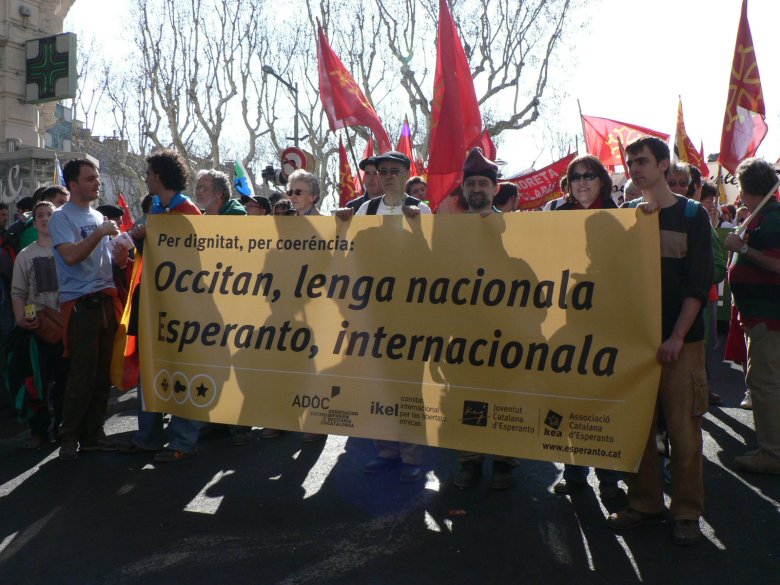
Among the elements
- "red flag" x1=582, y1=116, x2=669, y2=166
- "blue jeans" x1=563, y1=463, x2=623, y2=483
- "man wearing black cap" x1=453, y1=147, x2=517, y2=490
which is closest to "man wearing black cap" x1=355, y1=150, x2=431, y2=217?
"man wearing black cap" x1=453, y1=147, x2=517, y2=490

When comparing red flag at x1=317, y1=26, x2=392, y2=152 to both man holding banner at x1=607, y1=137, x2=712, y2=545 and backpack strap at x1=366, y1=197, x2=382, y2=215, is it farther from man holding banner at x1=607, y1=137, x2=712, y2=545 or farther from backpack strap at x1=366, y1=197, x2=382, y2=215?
man holding banner at x1=607, y1=137, x2=712, y2=545

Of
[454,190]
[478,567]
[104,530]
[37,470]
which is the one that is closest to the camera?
[478,567]

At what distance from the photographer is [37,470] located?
4.99m

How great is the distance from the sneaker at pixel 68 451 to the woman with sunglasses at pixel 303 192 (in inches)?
99.0

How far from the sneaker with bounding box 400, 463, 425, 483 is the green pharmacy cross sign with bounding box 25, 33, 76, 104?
14.2 meters

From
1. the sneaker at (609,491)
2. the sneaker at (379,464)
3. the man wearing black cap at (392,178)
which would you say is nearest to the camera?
the sneaker at (609,491)

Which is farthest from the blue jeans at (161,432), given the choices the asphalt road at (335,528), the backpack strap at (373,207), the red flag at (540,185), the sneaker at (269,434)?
the red flag at (540,185)

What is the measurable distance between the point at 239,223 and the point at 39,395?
2.46 meters

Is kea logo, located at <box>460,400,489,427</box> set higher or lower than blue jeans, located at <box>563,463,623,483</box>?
higher

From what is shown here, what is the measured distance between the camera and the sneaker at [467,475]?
14.8ft

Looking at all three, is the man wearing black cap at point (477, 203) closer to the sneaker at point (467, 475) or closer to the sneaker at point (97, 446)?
the sneaker at point (467, 475)

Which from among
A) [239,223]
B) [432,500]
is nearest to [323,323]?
[239,223]

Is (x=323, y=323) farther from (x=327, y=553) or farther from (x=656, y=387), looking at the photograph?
(x=656, y=387)

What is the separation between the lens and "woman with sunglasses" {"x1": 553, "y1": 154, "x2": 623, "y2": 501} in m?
4.27
